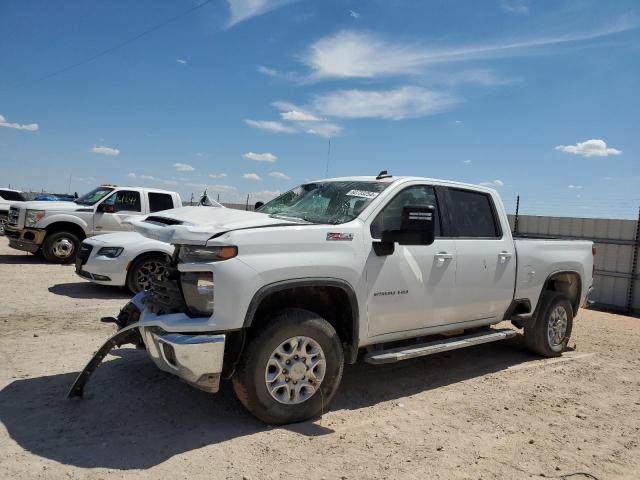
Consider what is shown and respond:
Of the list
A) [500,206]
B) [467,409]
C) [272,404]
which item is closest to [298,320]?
[272,404]

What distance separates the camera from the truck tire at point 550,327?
6.22 meters

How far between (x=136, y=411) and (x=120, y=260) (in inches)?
190

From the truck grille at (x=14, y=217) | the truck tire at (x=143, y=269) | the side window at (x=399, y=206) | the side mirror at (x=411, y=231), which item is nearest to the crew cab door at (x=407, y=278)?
the side window at (x=399, y=206)

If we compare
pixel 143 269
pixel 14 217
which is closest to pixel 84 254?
pixel 143 269

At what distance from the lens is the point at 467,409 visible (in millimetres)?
4559

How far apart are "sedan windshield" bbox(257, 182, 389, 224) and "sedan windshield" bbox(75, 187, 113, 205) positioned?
8.30m

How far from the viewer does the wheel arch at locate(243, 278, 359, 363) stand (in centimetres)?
389

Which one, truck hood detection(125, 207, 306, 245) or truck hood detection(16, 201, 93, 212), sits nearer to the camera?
truck hood detection(125, 207, 306, 245)

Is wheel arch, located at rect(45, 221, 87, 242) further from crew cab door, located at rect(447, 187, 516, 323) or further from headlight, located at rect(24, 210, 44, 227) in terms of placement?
crew cab door, located at rect(447, 187, 516, 323)

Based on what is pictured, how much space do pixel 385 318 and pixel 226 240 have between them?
5.22 feet

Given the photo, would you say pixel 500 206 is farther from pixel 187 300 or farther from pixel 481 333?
pixel 187 300

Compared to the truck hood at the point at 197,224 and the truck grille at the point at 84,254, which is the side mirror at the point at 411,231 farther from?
the truck grille at the point at 84,254

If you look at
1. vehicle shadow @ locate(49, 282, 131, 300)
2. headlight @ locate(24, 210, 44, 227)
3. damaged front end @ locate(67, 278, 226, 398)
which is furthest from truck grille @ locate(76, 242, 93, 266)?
damaged front end @ locate(67, 278, 226, 398)

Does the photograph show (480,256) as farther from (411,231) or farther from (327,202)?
Result: (327,202)
